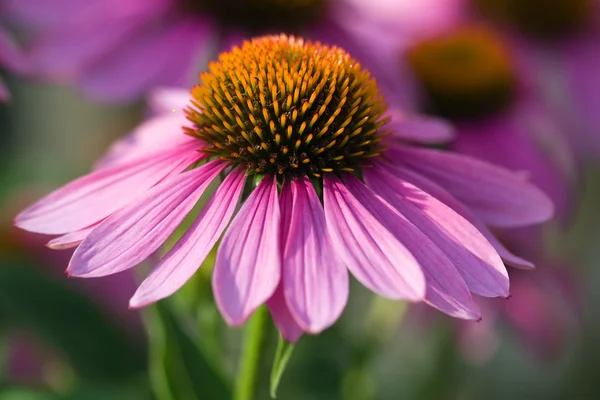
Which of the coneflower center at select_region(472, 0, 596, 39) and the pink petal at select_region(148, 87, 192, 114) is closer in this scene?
the pink petal at select_region(148, 87, 192, 114)

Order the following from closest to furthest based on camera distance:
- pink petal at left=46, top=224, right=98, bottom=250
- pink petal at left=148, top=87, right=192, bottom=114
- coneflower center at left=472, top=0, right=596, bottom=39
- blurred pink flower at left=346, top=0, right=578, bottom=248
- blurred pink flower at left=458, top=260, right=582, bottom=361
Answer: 1. pink petal at left=46, top=224, right=98, bottom=250
2. pink petal at left=148, top=87, right=192, bottom=114
3. blurred pink flower at left=346, top=0, right=578, bottom=248
4. blurred pink flower at left=458, top=260, right=582, bottom=361
5. coneflower center at left=472, top=0, right=596, bottom=39

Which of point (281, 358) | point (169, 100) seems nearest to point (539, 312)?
point (169, 100)

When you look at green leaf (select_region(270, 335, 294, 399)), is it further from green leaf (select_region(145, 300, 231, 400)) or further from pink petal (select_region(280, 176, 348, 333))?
green leaf (select_region(145, 300, 231, 400))

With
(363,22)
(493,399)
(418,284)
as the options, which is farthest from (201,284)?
(493,399)

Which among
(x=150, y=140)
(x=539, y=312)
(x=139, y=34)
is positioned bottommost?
(x=539, y=312)

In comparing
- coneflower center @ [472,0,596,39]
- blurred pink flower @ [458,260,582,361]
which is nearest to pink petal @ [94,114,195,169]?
blurred pink flower @ [458,260,582,361]

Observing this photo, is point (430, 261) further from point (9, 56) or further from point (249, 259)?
point (9, 56)

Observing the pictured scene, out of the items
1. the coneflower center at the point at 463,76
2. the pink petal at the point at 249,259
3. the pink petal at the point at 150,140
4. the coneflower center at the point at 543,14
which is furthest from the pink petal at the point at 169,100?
the coneflower center at the point at 543,14
